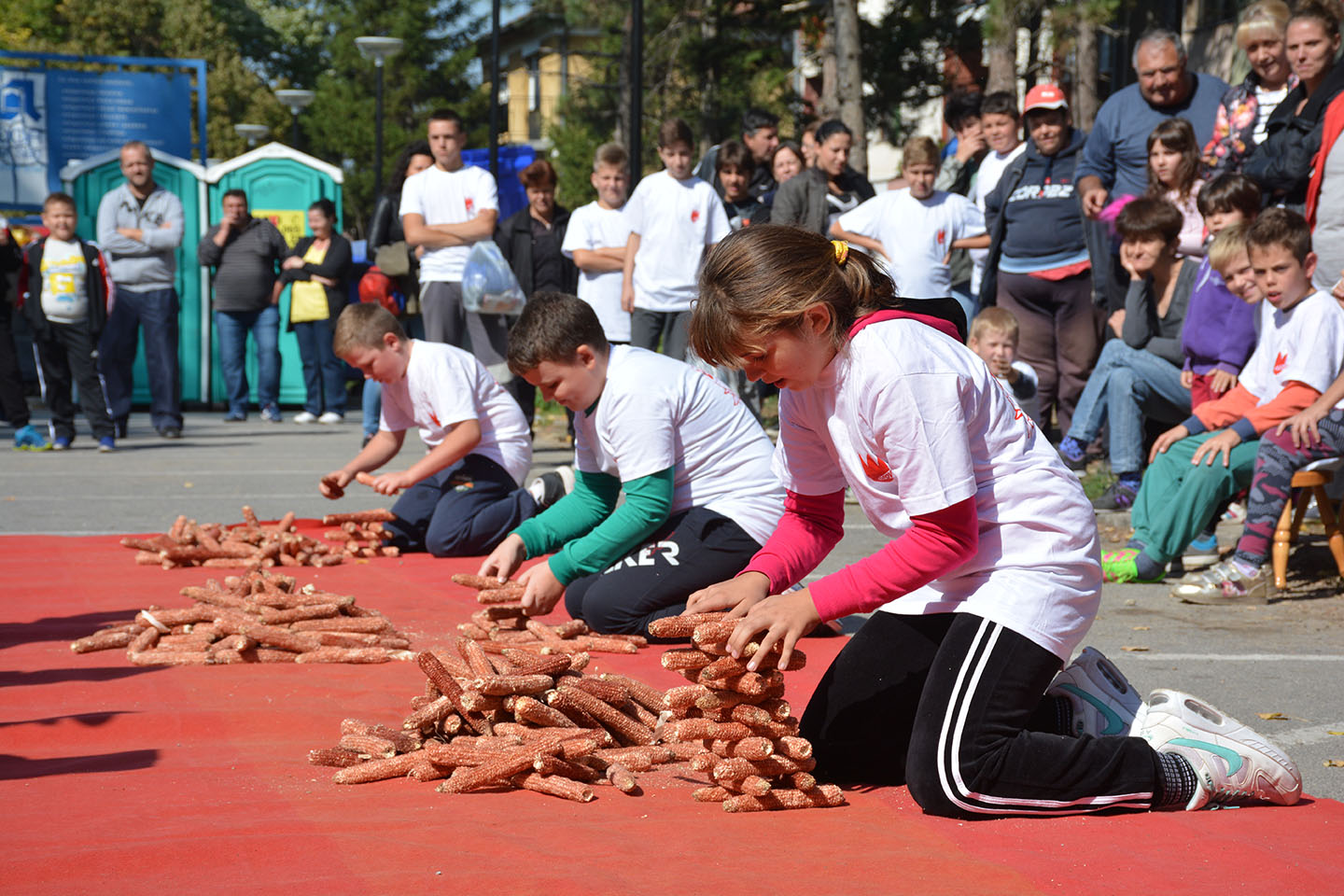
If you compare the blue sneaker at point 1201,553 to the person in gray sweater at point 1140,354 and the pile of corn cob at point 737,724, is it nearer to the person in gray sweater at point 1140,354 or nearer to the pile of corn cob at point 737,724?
the person in gray sweater at point 1140,354

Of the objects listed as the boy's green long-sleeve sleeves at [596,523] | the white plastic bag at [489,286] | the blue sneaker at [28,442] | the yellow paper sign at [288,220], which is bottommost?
the blue sneaker at [28,442]

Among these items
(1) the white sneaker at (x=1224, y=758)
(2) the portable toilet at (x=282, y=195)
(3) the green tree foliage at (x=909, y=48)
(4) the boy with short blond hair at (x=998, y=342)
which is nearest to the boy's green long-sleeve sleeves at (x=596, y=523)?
(1) the white sneaker at (x=1224, y=758)

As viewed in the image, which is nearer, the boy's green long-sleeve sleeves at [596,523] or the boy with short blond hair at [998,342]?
the boy's green long-sleeve sleeves at [596,523]

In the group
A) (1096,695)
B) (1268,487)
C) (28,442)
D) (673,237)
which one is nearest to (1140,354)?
(1268,487)

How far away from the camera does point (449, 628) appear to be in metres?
5.62

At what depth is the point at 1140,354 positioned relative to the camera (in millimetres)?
8281

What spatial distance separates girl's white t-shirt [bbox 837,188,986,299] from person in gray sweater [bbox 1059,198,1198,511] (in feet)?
5.51

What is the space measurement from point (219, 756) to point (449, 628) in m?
1.82

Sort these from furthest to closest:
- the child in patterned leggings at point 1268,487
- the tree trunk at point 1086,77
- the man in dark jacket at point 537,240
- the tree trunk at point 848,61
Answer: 1. the tree trunk at point 848,61
2. the tree trunk at point 1086,77
3. the man in dark jacket at point 537,240
4. the child in patterned leggings at point 1268,487

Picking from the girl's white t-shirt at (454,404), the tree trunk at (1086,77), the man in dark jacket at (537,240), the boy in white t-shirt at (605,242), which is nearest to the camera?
the girl's white t-shirt at (454,404)

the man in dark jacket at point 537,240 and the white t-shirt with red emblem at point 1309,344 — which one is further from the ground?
the man in dark jacket at point 537,240

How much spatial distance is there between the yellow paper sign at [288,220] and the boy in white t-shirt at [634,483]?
1373 centimetres

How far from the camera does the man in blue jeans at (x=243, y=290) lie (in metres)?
16.4

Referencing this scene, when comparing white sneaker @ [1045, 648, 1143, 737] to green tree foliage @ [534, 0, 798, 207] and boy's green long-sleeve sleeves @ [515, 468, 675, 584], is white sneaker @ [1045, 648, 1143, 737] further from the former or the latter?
green tree foliage @ [534, 0, 798, 207]
